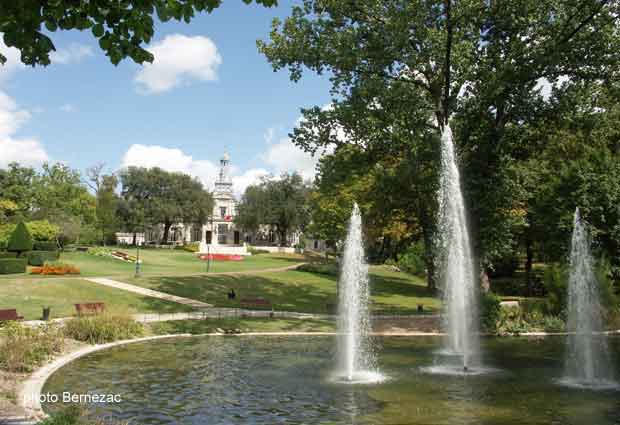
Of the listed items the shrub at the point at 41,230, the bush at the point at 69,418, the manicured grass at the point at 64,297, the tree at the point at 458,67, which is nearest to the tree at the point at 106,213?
the shrub at the point at 41,230

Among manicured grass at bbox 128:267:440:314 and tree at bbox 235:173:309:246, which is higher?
tree at bbox 235:173:309:246

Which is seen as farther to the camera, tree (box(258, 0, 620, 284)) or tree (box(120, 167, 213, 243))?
tree (box(120, 167, 213, 243))

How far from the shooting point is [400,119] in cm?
2412

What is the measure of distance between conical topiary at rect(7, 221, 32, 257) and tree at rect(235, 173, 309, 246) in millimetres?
47193

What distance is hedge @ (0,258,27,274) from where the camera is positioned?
35125mm

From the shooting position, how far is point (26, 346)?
14641mm

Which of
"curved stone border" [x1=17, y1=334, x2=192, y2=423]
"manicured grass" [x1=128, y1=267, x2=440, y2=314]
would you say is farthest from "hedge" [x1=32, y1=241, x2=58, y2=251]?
"curved stone border" [x1=17, y1=334, x2=192, y2=423]

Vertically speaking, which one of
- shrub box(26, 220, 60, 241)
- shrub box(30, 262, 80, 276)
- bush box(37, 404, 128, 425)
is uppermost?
shrub box(26, 220, 60, 241)

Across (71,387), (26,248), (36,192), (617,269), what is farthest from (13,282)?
(36,192)

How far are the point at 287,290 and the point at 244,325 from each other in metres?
13.3

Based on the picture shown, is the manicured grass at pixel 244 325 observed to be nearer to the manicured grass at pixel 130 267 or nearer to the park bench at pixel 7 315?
the park bench at pixel 7 315

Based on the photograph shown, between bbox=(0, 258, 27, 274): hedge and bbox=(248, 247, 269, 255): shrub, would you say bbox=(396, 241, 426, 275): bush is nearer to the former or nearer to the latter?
bbox=(248, 247, 269, 255): shrub

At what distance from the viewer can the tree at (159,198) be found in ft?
265

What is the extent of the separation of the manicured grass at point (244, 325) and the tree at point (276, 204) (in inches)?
2330
